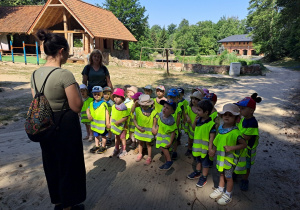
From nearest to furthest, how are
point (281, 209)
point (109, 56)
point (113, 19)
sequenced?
1. point (281, 209)
2. point (109, 56)
3. point (113, 19)

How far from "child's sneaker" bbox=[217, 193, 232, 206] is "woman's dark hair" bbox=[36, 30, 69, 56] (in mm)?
2750

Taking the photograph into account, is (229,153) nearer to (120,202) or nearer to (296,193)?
(296,193)

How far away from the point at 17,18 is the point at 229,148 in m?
28.8

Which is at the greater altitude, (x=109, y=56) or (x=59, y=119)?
(x=109, y=56)

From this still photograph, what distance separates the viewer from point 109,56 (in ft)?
80.7

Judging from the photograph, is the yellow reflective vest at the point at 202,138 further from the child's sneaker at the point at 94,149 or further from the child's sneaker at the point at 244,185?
the child's sneaker at the point at 94,149

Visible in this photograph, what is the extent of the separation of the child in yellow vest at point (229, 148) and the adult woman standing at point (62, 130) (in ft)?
5.91

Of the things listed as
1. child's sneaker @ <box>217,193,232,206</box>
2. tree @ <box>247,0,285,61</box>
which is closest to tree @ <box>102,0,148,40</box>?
tree @ <box>247,0,285,61</box>

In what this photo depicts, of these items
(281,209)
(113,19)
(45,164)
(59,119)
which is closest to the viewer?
(59,119)

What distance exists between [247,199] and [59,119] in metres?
2.72

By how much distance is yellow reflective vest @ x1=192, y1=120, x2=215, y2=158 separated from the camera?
10.9ft

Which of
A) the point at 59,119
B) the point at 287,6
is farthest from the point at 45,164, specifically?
the point at 287,6

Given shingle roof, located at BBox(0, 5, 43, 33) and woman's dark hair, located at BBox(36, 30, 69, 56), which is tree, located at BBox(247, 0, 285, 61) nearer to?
shingle roof, located at BBox(0, 5, 43, 33)

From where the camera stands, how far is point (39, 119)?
213cm
